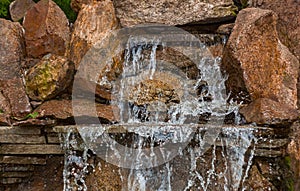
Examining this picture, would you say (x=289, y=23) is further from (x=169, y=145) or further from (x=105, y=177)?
(x=105, y=177)

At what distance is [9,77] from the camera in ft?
14.0

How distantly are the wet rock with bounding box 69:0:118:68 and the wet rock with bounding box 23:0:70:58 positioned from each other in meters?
0.19

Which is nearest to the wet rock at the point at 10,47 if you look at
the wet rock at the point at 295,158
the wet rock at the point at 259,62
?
the wet rock at the point at 259,62

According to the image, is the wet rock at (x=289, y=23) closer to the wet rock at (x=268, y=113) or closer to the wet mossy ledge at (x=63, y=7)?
the wet rock at (x=268, y=113)

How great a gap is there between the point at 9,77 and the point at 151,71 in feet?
5.24

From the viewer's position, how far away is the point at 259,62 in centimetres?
401

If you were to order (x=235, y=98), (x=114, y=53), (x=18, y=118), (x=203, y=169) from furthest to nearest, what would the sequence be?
(x=114, y=53)
(x=235, y=98)
(x=18, y=118)
(x=203, y=169)

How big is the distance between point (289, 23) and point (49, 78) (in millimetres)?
2784

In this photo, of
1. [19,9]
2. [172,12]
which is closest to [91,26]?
[172,12]

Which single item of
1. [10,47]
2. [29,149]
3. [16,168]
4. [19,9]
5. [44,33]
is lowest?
[16,168]

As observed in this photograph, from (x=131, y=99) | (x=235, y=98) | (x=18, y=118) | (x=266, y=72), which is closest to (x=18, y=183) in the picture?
(x=18, y=118)

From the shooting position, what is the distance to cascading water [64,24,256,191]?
3.45 m

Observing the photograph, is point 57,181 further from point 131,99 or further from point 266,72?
point 266,72

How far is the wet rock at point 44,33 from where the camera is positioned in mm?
4613
